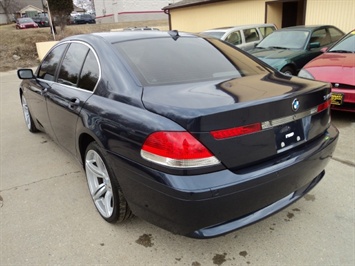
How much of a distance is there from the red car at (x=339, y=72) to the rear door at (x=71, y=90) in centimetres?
362

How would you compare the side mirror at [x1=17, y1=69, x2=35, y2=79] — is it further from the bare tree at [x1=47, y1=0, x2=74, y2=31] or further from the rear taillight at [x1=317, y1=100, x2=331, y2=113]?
the bare tree at [x1=47, y1=0, x2=74, y2=31]

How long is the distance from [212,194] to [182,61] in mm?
1292

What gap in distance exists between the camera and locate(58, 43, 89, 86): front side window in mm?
2918

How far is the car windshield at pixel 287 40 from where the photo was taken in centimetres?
729

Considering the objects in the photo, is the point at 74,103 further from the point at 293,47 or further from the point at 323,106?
the point at 293,47

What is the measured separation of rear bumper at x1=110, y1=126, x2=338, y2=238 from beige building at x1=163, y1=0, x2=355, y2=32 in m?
10.5

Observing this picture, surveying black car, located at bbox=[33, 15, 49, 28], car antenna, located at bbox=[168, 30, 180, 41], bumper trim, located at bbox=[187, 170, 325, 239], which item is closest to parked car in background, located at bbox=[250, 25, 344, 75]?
car antenna, located at bbox=[168, 30, 180, 41]

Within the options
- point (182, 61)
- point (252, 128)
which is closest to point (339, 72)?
point (182, 61)

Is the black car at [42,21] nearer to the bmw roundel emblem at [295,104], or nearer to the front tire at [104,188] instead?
the front tire at [104,188]

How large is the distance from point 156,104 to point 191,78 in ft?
1.82

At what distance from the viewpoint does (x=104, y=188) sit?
263 cm

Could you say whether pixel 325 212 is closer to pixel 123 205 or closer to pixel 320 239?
pixel 320 239

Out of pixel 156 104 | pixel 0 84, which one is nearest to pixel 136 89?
pixel 156 104

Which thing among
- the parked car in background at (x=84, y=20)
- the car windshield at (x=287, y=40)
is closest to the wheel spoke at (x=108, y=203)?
the car windshield at (x=287, y=40)
